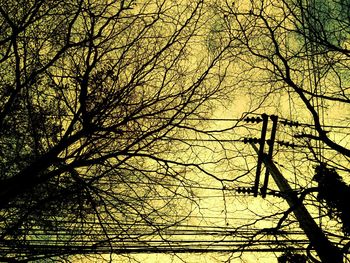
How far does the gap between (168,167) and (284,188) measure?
2.41m

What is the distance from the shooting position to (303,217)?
16.3ft

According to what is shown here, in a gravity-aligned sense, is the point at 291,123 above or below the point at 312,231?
above

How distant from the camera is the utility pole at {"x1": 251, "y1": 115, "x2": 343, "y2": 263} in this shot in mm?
4410

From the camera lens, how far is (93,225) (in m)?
6.27

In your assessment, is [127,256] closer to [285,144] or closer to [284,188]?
[284,188]

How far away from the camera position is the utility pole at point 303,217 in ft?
14.5

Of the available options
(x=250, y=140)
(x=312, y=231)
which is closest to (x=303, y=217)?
(x=312, y=231)

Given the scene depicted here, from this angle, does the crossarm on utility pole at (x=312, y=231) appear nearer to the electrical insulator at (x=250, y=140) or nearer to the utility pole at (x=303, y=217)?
the utility pole at (x=303, y=217)

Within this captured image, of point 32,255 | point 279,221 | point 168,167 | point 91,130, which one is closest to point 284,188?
point 279,221

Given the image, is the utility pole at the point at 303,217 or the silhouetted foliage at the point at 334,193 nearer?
the utility pole at the point at 303,217

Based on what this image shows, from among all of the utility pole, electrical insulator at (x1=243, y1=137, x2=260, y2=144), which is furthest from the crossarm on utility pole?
electrical insulator at (x1=243, y1=137, x2=260, y2=144)

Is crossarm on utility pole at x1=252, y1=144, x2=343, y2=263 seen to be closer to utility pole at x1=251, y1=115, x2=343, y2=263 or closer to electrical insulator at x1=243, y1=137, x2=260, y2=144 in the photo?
utility pole at x1=251, y1=115, x2=343, y2=263

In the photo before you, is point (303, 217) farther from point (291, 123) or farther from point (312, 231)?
point (291, 123)

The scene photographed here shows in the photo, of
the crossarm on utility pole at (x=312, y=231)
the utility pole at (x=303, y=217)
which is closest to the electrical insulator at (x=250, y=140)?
the utility pole at (x=303, y=217)
